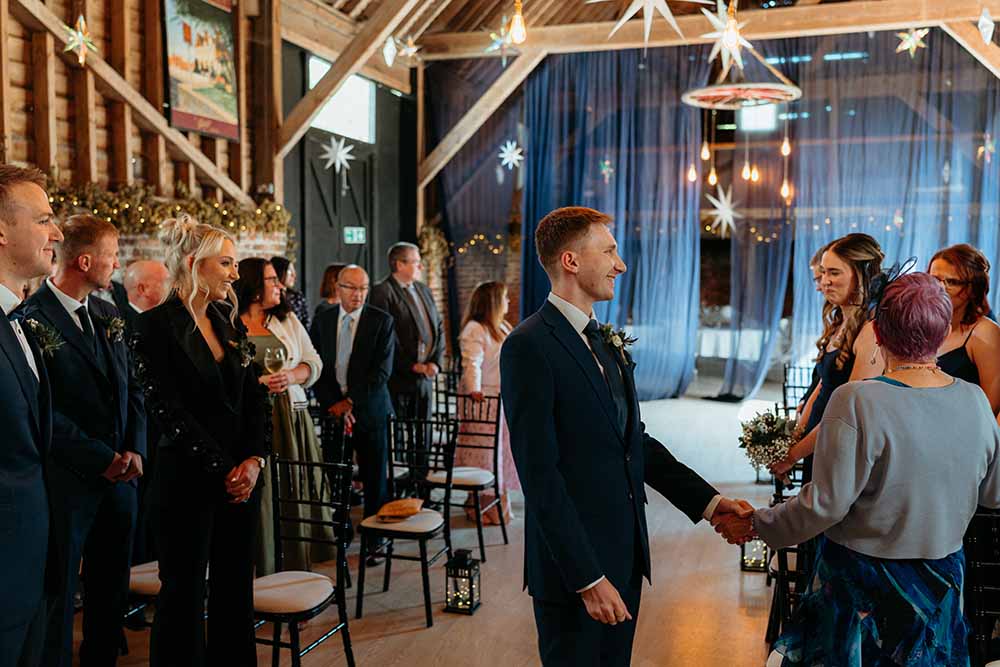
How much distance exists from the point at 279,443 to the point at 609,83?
792 centimetres

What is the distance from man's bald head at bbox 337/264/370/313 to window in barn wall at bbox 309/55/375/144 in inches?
171

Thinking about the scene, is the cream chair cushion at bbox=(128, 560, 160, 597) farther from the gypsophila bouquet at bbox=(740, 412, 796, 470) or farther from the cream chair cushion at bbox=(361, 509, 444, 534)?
the gypsophila bouquet at bbox=(740, 412, 796, 470)

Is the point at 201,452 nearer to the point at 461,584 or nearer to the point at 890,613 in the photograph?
the point at 461,584

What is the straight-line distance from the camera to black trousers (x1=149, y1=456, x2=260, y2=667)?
307cm

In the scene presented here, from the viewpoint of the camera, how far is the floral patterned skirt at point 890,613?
222cm

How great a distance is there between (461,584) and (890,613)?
2548 millimetres

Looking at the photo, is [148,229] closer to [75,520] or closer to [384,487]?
[384,487]

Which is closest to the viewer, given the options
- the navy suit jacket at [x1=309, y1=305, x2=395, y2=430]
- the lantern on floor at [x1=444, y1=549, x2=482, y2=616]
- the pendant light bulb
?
the lantern on floor at [x1=444, y1=549, x2=482, y2=616]

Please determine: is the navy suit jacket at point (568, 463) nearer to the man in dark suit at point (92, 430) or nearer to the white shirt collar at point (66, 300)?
the man in dark suit at point (92, 430)

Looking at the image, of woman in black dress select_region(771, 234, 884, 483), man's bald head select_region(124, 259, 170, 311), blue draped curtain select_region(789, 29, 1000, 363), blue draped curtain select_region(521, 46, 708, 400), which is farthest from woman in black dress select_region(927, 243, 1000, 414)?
blue draped curtain select_region(521, 46, 708, 400)

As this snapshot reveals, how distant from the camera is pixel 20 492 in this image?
2.07 meters

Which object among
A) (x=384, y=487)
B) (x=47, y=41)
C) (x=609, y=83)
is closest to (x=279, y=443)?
(x=384, y=487)

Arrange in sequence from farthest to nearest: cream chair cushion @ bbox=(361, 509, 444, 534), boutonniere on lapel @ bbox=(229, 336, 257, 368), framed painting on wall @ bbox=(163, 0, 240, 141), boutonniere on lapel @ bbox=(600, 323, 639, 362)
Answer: framed painting on wall @ bbox=(163, 0, 240, 141) → cream chair cushion @ bbox=(361, 509, 444, 534) → boutonniere on lapel @ bbox=(229, 336, 257, 368) → boutonniere on lapel @ bbox=(600, 323, 639, 362)

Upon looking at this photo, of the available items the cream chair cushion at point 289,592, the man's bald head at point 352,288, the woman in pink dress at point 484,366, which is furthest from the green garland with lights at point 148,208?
the cream chair cushion at point 289,592
